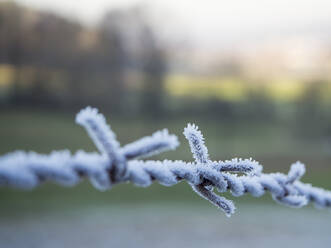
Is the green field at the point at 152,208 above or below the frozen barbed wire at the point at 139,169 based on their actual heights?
above

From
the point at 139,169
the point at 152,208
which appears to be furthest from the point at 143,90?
the point at 139,169

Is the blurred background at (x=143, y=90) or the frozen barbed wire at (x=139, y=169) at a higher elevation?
the blurred background at (x=143, y=90)

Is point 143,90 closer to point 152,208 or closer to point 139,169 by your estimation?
point 152,208

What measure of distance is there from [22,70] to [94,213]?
21.6 ft

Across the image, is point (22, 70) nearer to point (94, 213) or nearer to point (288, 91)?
point (94, 213)

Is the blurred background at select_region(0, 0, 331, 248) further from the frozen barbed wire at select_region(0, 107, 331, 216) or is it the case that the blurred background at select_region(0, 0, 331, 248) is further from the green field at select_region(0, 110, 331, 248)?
the frozen barbed wire at select_region(0, 107, 331, 216)

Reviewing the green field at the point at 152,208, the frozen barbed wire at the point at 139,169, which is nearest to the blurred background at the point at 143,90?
the green field at the point at 152,208

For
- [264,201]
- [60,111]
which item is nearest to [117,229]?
[264,201]

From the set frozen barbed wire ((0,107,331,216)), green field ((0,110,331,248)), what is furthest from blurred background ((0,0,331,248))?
frozen barbed wire ((0,107,331,216))

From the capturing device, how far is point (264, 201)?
9.37 m

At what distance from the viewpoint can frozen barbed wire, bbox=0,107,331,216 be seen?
0.27 meters

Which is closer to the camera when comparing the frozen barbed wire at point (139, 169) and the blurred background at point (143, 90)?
the frozen barbed wire at point (139, 169)

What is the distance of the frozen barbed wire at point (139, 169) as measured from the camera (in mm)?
267

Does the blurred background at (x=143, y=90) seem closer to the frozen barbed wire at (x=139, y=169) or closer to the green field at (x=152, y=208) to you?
the green field at (x=152, y=208)
